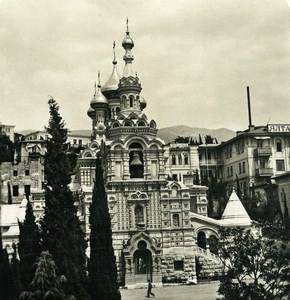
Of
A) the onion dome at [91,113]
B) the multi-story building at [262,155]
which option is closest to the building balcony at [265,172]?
the multi-story building at [262,155]

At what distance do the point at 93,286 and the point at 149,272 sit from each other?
47.4 ft

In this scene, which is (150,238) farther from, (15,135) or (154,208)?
(15,135)

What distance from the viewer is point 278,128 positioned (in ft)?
238

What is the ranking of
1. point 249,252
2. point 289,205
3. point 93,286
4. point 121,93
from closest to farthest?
point 249,252, point 93,286, point 121,93, point 289,205

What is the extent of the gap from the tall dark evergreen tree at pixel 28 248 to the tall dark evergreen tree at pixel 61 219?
0.47 m

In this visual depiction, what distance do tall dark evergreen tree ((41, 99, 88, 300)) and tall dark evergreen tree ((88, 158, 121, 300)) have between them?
2.09 feet

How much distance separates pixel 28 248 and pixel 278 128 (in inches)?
1998

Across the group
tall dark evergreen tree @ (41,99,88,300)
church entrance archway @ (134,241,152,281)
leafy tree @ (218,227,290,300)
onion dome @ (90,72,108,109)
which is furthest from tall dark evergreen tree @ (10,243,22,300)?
onion dome @ (90,72,108,109)

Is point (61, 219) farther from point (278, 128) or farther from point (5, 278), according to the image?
point (278, 128)

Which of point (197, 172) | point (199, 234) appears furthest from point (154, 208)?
point (197, 172)

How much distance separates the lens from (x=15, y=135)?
9675 centimetres

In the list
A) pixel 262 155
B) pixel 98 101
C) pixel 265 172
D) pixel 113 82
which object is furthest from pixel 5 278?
pixel 262 155

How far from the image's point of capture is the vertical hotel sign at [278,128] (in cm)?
7225

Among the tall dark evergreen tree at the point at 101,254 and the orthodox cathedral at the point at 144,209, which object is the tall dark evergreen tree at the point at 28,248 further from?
the orthodox cathedral at the point at 144,209
